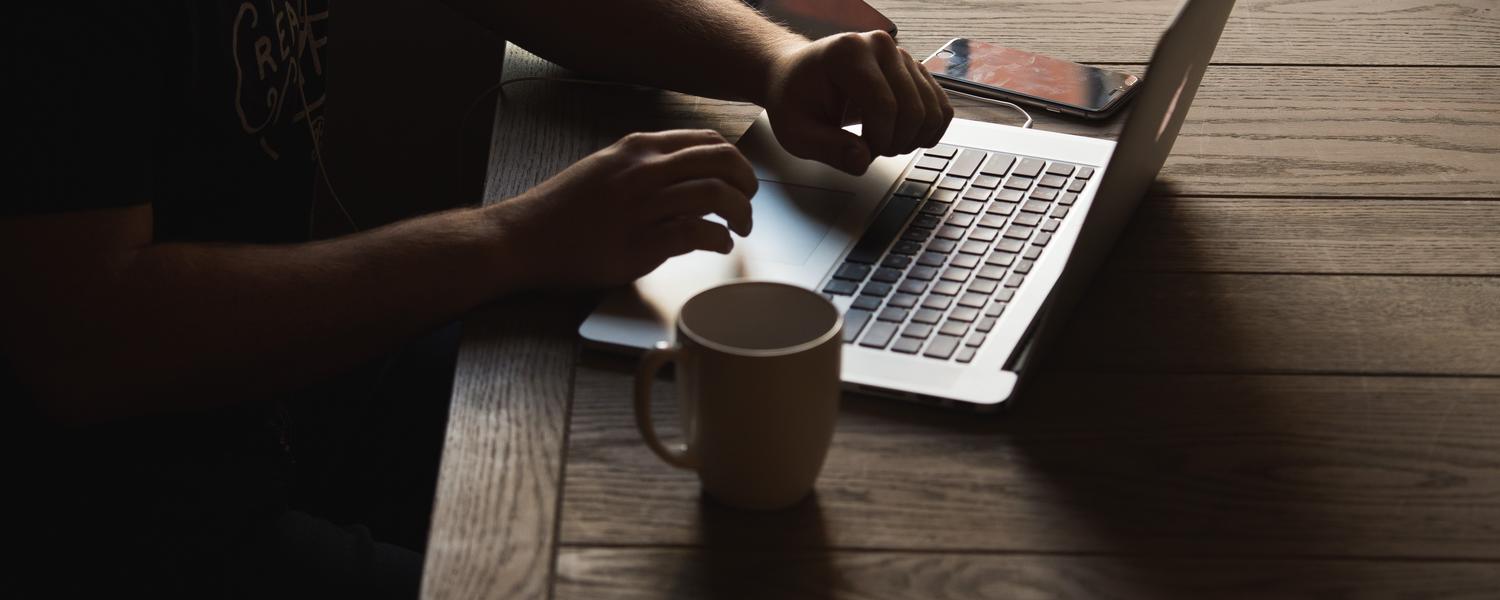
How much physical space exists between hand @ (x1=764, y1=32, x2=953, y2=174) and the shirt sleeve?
428 millimetres

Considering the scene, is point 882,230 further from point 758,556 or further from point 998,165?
A: point 758,556

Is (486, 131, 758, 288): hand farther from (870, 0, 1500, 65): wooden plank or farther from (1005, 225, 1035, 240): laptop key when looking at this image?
(870, 0, 1500, 65): wooden plank

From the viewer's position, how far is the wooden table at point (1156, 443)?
58 cm

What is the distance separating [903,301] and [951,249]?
84 mm

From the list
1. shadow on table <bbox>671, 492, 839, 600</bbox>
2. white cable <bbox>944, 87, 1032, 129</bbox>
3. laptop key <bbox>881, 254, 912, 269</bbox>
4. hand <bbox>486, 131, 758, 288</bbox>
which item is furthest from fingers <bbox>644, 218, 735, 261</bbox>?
white cable <bbox>944, 87, 1032, 129</bbox>

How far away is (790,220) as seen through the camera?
0.87m

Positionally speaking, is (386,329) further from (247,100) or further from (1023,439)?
(1023,439)

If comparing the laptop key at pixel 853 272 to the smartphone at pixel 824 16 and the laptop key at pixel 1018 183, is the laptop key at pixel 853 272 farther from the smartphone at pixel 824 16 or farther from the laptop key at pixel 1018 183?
the smartphone at pixel 824 16

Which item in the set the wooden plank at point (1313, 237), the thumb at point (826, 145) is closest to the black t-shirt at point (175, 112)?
the thumb at point (826, 145)

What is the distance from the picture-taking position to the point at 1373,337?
766mm

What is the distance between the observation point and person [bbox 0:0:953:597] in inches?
28.2

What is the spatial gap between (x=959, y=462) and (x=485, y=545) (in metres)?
0.23

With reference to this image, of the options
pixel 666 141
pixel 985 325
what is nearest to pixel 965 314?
pixel 985 325

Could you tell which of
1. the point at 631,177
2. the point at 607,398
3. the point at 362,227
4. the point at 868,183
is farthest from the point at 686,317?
the point at 362,227
